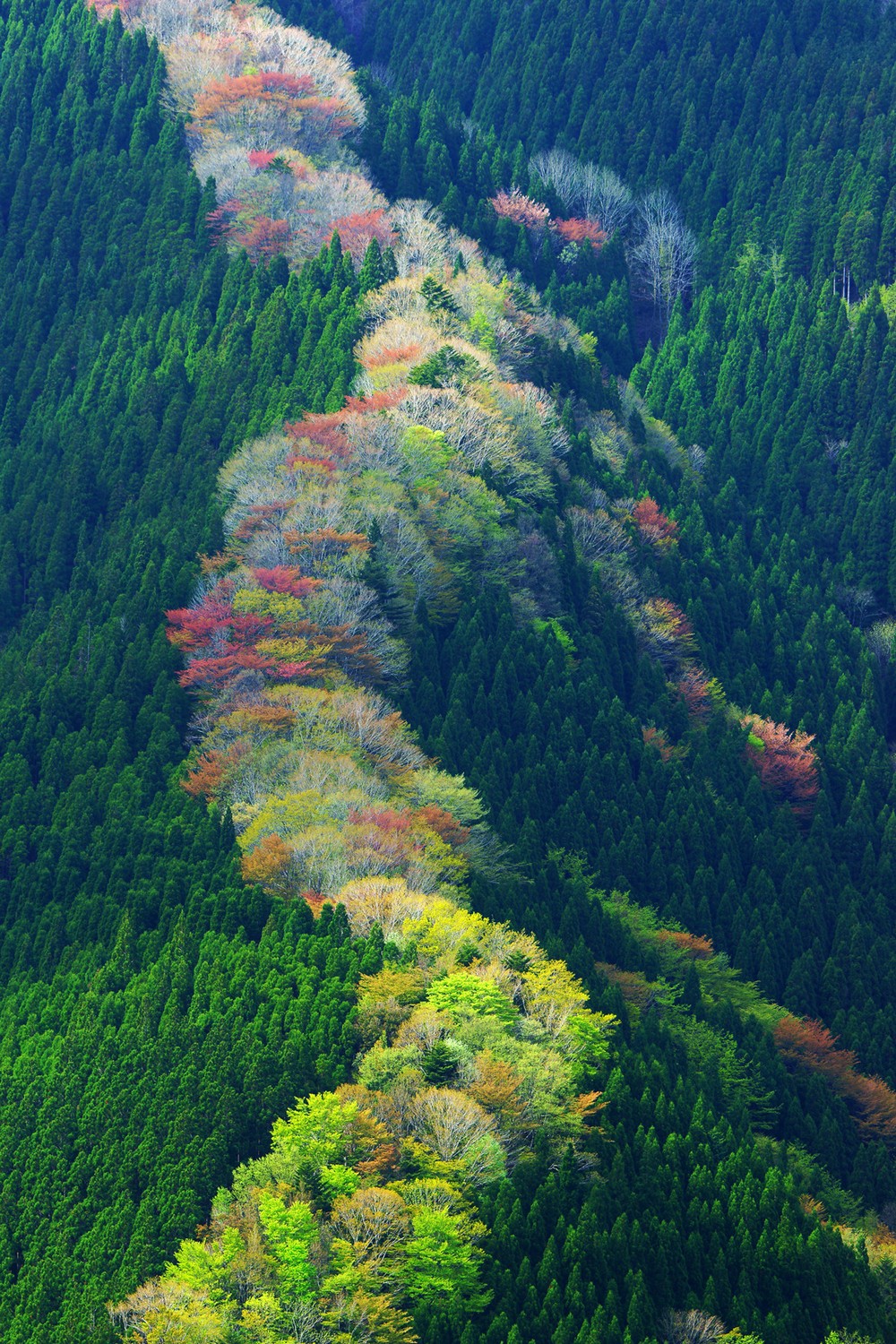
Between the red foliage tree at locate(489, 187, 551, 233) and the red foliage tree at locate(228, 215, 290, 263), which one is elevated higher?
the red foliage tree at locate(489, 187, 551, 233)

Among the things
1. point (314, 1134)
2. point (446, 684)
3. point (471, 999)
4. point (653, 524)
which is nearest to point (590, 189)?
point (653, 524)

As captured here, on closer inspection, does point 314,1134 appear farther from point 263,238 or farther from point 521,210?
point 521,210

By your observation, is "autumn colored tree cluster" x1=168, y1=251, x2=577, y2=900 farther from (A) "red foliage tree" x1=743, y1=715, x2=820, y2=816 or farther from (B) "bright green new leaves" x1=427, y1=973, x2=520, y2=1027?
(A) "red foliage tree" x1=743, y1=715, x2=820, y2=816

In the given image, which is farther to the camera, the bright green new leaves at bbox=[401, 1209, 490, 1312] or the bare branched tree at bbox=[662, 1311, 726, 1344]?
the bare branched tree at bbox=[662, 1311, 726, 1344]

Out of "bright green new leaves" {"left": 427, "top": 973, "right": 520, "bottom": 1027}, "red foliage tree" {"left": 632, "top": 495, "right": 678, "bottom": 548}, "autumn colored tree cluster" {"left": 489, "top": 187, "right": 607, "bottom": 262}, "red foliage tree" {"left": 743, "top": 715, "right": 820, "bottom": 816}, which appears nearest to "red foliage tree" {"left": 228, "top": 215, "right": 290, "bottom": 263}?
"autumn colored tree cluster" {"left": 489, "top": 187, "right": 607, "bottom": 262}

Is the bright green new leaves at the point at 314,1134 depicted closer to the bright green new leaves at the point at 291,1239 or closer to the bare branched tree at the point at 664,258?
the bright green new leaves at the point at 291,1239

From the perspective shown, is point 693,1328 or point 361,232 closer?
point 693,1328

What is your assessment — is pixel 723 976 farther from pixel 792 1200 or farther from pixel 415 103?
pixel 415 103

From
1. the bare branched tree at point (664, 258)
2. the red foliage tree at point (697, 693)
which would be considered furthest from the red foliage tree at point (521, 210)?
the red foliage tree at point (697, 693)
